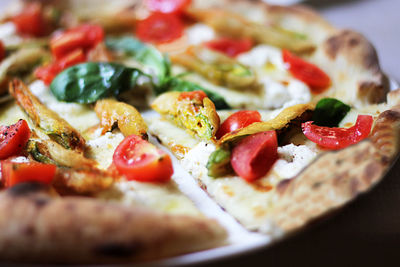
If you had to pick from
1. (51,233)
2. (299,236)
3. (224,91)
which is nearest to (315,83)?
(224,91)

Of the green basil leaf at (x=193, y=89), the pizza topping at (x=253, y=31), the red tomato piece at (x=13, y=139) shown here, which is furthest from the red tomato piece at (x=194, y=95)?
the pizza topping at (x=253, y=31)

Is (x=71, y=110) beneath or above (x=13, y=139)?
beneath

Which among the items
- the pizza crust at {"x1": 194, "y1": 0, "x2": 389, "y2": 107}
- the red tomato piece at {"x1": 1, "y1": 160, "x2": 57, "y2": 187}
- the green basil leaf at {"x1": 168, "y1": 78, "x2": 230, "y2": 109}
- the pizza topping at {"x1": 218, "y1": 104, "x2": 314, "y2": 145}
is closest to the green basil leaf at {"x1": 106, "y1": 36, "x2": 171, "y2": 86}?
the green basil leaf at {"x1": 168, "y1": 78, "x2": 230, "y2": 109}

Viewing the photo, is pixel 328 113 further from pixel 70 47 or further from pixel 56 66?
pixel 70 47

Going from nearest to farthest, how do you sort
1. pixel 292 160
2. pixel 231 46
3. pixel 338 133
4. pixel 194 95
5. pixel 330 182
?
pixel 330 182 → pixel 292 160 → pixel 338 133 → pixel 194 95 → pixel 231 46

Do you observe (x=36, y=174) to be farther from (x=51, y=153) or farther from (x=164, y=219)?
(x=164, y=219)

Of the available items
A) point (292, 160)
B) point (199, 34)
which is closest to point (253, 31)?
point (199, 34)

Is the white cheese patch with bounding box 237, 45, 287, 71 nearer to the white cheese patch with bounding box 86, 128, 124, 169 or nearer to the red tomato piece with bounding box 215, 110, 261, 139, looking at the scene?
the red tomato piece with bounding box 215, 110, 261, 139
